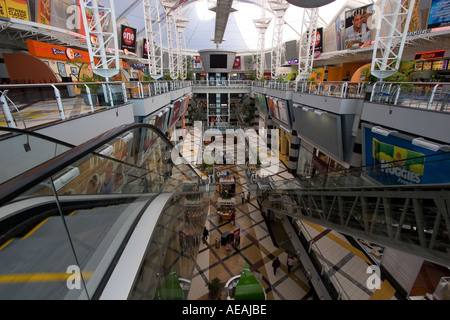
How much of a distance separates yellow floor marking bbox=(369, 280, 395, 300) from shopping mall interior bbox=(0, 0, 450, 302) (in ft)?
0.09

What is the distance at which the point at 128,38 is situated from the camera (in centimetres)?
2630

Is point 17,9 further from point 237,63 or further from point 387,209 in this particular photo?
point 237,63

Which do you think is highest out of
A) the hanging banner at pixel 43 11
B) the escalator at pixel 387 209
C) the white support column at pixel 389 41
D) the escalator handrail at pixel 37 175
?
the hanging banner at pixel 43 11

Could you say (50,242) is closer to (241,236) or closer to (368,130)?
(368,130)

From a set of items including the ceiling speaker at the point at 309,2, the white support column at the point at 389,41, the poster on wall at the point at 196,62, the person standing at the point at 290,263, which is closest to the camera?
the white support column at the point at 389,41

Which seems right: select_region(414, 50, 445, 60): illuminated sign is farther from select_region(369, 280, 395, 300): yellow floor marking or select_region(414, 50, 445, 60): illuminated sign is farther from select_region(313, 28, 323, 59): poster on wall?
select_region(369, 280, 395, 300): yellow floor marking

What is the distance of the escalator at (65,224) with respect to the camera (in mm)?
1423

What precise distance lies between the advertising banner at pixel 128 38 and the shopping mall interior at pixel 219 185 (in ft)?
29.5

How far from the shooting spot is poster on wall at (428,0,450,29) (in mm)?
11171

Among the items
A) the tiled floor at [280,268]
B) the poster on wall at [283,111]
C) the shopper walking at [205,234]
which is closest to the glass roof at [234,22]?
the poster on wall at [283,111]

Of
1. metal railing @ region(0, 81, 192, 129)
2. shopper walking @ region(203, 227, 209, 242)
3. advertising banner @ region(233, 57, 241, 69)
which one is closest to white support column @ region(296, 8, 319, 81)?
shopper walking @ region(203, 227, 209, 242)

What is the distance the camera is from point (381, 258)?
24.3 ft

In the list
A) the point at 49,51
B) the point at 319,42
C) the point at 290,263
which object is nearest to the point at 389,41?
the point at 290,263

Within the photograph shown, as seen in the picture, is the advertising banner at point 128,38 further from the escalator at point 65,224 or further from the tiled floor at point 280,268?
the escalator at point 65,224
